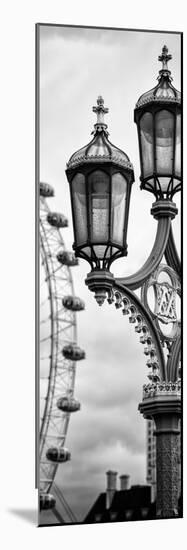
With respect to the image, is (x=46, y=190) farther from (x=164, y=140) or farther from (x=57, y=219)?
(x=164, y=140)

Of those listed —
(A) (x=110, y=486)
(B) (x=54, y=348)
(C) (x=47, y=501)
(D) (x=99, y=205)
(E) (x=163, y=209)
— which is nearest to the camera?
(C) (x=47, y=501)

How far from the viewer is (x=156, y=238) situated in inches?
352

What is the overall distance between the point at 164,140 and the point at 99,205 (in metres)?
0.65

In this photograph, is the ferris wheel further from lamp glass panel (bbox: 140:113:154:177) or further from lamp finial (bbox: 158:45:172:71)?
lamp finial (bbox: 158:45:172:71)

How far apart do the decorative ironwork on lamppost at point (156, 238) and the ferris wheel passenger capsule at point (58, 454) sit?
641 millimetres

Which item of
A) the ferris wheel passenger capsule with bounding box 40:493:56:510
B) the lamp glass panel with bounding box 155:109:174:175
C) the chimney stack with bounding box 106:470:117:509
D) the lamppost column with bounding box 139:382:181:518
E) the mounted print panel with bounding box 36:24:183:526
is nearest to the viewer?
the ferris wheel passenger capsule with bounding box 40:493:56:510

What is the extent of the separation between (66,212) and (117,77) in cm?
97

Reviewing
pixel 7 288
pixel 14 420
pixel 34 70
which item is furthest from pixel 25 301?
pixel 34 70

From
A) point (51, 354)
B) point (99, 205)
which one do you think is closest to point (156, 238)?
point (99, 205)

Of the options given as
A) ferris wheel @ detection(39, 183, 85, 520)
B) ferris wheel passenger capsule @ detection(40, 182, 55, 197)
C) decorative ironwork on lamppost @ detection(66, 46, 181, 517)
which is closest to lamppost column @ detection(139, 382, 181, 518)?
decorative ironwork on lamppost @ detection(66, 46, 181, 517)

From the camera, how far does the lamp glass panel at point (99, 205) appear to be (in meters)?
8.83

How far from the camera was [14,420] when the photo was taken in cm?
859

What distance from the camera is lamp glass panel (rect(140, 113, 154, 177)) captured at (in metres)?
8.98

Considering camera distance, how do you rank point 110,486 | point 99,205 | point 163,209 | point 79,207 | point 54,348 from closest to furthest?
point 54,348 < point 110,486 < point 79,207 < point 99,205 < point 163,209
